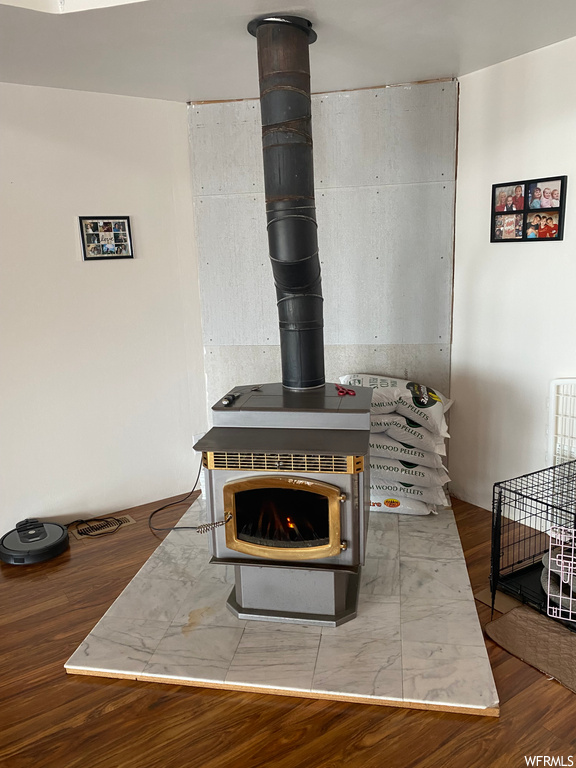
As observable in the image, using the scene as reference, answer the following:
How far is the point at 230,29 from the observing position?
236 cm

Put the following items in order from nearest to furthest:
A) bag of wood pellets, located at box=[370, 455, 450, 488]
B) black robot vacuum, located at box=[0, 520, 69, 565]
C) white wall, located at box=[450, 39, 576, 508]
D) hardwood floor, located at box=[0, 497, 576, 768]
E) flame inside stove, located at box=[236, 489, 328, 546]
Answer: hardwood floor, located at box=[0, 497, 576, 768] < flame inside stove, located at box=[236, 489, 328, 546] < white wall, located at box=[450, 39, 576, 508] < black robot vacuum, located at box=[0, 520, 69, 565] < bag of wood pellets, located at box=[370, 455, 450, 488]

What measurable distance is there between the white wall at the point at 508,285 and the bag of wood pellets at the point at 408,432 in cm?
41

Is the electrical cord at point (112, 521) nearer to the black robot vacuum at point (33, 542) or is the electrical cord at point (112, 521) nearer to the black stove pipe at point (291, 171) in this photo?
the black robot vacuum at point (33, 542)

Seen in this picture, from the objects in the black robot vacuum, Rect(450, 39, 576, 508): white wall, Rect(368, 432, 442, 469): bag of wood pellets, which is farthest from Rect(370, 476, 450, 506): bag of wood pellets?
the black robot vacuum

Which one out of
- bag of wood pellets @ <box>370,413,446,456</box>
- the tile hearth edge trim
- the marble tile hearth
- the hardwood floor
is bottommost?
the hardwood floor

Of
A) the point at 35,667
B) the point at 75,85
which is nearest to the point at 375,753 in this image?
the point at 35,667

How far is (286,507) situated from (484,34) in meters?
2.19

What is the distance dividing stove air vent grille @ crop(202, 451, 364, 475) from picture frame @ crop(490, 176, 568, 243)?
1.58 meters

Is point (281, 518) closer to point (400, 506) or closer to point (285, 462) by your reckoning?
point (285, 462)

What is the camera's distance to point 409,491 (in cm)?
321

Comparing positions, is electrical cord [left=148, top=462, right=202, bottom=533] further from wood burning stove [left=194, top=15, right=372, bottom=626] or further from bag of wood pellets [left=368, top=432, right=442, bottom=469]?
bag of wood pellets [left=368, top=432, right=442, bottom=469]

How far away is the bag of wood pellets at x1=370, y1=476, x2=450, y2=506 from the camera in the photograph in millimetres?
3186

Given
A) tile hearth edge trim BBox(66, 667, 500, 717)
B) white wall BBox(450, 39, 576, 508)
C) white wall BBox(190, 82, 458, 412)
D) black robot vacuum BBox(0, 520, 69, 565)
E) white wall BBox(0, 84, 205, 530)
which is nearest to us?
tile hearth edge trim BBox(66, 667, 500, 717)

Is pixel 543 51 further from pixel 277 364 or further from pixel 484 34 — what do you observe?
pixel 277 364
